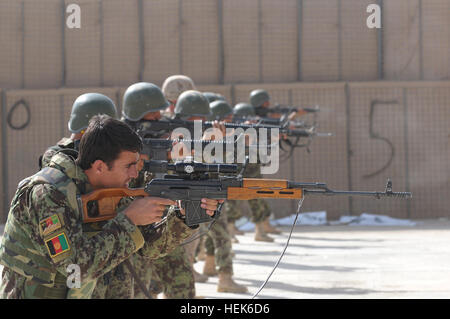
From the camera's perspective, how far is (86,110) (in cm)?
444

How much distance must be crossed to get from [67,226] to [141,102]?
289cm

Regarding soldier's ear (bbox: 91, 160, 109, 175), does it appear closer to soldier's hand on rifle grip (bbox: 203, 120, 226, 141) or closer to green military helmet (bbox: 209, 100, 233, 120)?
soldier's hand on rifle grip (bbox: 203, 120, 226, 141)

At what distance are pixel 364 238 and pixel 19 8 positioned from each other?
7.95m

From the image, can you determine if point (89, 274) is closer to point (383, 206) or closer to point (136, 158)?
point (136, 158)

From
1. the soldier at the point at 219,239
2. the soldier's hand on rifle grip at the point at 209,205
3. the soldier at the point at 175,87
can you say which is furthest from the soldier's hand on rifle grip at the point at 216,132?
the soldier's hand on rifle grip at the point at 209,205

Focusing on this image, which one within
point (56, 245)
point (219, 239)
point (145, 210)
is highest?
point (145, 210)

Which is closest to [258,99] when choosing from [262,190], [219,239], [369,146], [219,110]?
[369,146]

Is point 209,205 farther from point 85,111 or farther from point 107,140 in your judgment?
point 85,111

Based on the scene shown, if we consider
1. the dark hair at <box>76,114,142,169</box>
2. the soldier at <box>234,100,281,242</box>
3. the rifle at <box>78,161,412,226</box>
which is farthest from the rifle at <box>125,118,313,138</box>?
the soldier at <box>234,100,281,242</box>

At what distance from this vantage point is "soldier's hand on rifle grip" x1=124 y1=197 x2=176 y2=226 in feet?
10.5

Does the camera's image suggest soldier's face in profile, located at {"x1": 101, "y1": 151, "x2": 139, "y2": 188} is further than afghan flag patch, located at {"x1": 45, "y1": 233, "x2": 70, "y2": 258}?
Yes

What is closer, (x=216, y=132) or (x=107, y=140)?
(x=107, y=140)

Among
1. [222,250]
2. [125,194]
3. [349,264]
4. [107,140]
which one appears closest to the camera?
[107,140]
